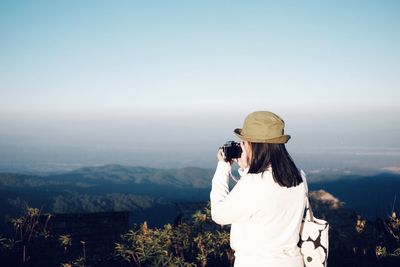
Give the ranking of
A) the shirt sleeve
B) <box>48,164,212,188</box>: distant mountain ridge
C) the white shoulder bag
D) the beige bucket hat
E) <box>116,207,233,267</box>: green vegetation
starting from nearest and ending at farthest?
the shirt sleeve
the beige bucket hat
the white shoulder bag
<box>116,207,233,267</box>: green vegetation
<box>48,164,212,188</box>: distant mountain ridge

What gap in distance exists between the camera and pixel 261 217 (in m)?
2.72

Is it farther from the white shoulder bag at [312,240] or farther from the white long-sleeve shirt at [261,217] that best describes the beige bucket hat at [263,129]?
the white shoulder bag at [312,240]

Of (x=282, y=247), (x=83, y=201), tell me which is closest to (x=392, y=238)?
(x=282, y=247)

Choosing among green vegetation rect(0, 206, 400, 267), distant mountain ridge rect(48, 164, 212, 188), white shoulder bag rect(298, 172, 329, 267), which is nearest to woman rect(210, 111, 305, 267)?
white shoulder bag rect(298, 172, 329, 267)

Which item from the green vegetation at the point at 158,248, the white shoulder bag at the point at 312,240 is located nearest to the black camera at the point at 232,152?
the white shoulder bag at the point at 312,240

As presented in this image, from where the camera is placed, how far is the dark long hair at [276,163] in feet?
8.96

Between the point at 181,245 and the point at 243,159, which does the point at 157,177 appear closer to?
the point at 181,245

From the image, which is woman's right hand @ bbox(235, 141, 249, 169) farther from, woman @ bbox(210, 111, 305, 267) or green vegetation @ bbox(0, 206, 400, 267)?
green vegetation @ bbox(0, 206, 400, 267)

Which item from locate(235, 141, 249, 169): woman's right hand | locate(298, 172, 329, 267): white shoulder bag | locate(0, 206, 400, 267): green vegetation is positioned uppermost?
locate(235, 141, 249, 169): woman's right hand

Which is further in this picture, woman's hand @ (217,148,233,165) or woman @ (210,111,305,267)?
woman's hand @ (217,148,233,165)

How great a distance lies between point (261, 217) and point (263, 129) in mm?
681

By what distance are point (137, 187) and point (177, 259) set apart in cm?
14768

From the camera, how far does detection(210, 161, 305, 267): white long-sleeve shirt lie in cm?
266

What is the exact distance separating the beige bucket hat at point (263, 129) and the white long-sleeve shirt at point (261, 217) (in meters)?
0.28
